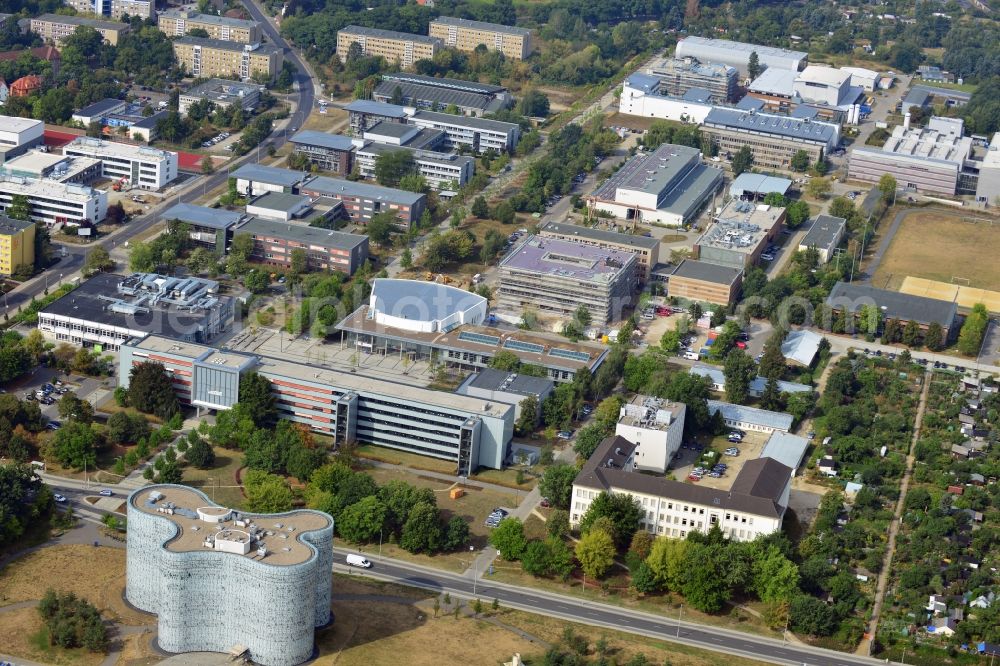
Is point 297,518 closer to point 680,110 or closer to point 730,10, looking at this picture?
point 680,110

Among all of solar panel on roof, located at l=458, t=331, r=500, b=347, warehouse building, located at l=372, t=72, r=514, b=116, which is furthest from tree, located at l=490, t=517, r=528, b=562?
warehouse building, located at l=372, t=72, r=514, b=116

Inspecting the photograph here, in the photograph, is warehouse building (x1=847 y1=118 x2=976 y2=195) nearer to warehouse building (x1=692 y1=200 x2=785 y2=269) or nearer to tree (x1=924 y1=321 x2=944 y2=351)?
warehouse building (x1=692 y1=200 x2=785 y2=269)

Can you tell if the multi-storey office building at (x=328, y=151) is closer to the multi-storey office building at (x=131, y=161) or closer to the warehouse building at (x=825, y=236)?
the multi-storey office building at (x=131, y=161)

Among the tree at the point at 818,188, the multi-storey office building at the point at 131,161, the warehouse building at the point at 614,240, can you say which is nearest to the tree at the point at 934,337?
the warehouse building at the point at 614,240

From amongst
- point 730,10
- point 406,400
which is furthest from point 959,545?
point 730,10

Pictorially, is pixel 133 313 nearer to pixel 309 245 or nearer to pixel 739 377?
pixel 309 245

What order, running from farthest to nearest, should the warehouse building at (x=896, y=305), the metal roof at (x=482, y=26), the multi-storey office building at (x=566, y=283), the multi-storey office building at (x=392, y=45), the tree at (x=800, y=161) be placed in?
the metal roof at (x=482, y=26) < the multi-storey office building at (x=392, y=45) < the tree at (x=800, y=161) < the warehouse building at (x=896, y=305) < the multi-storey office building at (x=566, y=283)
